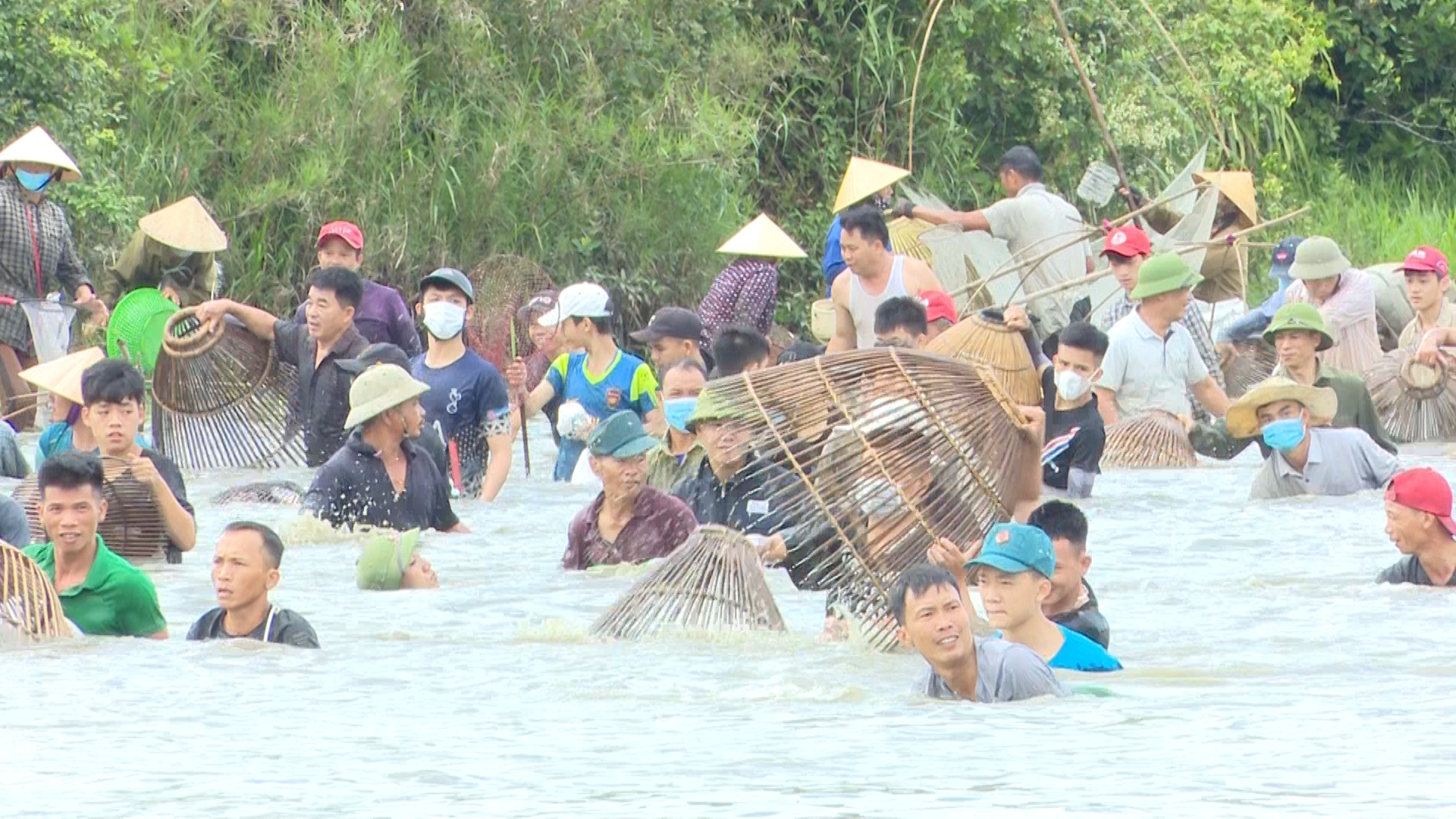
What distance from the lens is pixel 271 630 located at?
324 inches

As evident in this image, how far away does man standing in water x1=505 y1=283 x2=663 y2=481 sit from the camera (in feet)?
41.8

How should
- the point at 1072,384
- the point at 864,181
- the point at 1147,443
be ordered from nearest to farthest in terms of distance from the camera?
1. the point at 1072,384
2. the point at 1147,443
3. the point at 864,181

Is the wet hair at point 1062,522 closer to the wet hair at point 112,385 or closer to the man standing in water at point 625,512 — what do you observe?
the man standing in water at point 625,512

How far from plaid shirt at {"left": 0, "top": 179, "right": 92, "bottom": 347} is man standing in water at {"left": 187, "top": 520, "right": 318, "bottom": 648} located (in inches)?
275

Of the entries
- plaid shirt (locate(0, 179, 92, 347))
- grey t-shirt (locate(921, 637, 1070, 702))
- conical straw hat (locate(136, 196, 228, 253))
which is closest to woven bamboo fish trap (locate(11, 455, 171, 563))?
grey t-shirt (locate(921, 637, 1070, 702))

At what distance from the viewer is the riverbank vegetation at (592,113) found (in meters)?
18.3

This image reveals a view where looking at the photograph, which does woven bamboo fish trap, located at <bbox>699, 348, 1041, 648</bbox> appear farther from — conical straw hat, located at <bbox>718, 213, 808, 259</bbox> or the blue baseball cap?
conical straw hat, located at <bbox>718, 213, 808, 259</bbox>

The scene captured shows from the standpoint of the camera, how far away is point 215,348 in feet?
43.3

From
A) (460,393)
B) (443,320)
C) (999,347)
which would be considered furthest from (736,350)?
(443,320)

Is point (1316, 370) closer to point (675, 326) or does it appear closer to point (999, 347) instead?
A: point (999, 347)

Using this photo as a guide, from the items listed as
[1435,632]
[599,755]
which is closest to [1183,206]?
[1435,632]

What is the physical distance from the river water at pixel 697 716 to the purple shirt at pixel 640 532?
0.11 meters

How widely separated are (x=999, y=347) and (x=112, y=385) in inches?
166

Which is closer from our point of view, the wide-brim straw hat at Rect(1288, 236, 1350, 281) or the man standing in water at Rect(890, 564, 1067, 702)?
the man standing in water at Rect(890, 564, 1067, 702)
